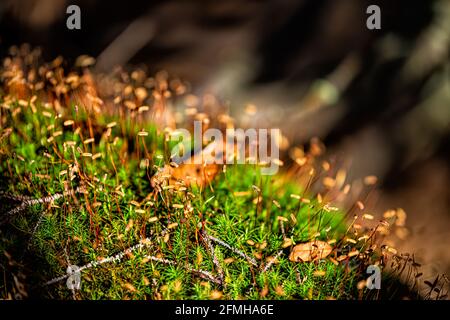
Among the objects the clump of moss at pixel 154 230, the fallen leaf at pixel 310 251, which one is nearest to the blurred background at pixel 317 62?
the clump of moss at pixel 154 230

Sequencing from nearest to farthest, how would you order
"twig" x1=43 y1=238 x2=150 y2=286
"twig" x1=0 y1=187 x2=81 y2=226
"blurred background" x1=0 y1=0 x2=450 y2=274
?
"twig" x1=43 y1=238 x2=150 y2=286, "twig" x1=0 y1=187 x2=81 y2=226, "blurred background" x1=0 y1=0 x2=450 y2=274

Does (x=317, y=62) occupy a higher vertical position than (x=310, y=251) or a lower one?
higher

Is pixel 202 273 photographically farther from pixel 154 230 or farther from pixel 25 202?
pixel 25 202

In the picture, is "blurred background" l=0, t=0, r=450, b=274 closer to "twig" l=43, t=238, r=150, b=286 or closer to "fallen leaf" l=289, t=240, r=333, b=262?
"fallen leaf" l=289, t=240, r=333, b=262

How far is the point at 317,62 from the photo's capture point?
466 cm

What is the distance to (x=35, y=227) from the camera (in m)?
2.27

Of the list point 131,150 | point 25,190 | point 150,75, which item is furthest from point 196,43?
point 25,190

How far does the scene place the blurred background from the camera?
4129 millimetres

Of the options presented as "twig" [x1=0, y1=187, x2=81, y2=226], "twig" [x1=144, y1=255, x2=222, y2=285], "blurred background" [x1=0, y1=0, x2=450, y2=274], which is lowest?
"twig" [x1=144, y1=255, x2=222, y2=285]

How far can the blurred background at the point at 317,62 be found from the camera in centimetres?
413

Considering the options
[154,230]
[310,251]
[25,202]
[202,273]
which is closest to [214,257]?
[202,273]

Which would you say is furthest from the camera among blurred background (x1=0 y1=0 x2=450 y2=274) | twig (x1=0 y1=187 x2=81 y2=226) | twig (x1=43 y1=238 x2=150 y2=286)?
blurred background (x1=0 y1=0 x2=450 y2=274)

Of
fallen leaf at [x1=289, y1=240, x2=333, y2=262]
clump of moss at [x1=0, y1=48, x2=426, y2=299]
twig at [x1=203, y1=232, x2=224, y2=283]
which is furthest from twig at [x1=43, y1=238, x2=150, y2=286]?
fallen leaf at [x1=289, y1=240, x2=333, y2=262]

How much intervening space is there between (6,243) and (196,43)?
3182 millimetres
